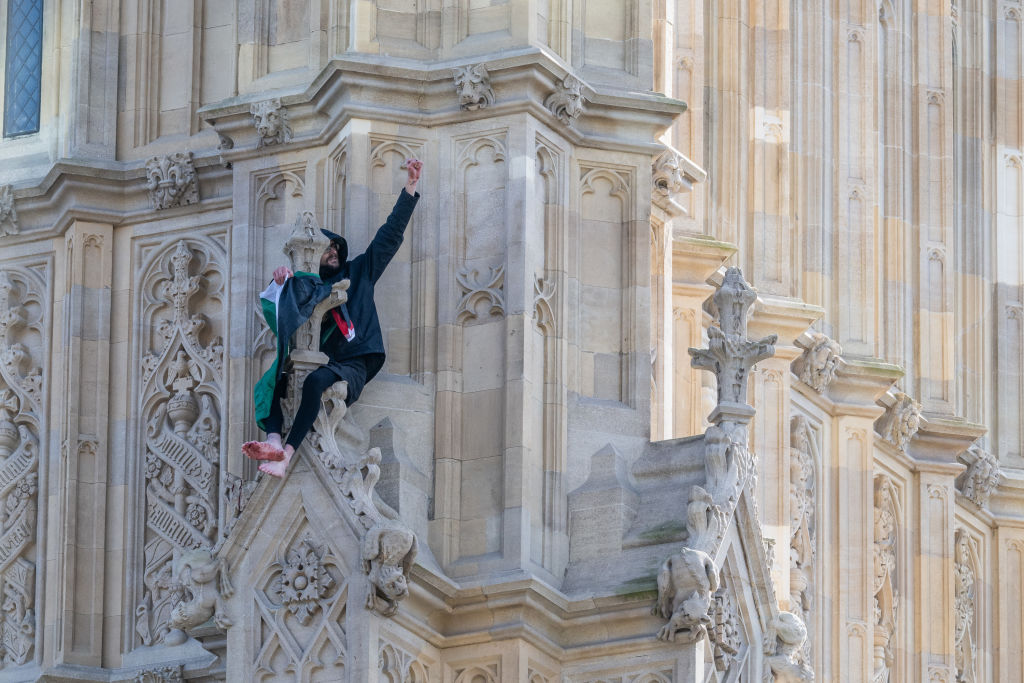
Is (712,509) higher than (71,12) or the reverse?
the reverse

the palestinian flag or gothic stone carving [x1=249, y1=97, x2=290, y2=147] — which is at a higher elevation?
gothic stone carving [x1=249, y1=97, x2=290, y2=147]

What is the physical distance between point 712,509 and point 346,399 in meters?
2.51

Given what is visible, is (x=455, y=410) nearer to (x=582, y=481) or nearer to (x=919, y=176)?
(x=582, y=481)

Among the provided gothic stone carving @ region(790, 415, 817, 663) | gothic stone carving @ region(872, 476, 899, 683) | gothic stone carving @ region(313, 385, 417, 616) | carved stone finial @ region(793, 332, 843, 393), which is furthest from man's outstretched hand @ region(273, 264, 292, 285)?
gothic stone carving @ region(872, 476, 899, 683)

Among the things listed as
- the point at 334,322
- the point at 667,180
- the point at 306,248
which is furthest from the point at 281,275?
the point at 667,180

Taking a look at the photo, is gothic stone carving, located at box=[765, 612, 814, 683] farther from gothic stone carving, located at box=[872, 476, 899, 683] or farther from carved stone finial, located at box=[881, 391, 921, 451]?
carved stone finial, located at box=[881, 391, 921, 451]

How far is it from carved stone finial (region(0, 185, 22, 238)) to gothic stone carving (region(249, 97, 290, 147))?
2.30 meters

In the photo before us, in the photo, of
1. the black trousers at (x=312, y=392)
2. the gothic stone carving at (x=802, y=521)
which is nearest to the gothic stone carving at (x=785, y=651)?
the black trousers at (x=312, y=392)

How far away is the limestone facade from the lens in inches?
1099

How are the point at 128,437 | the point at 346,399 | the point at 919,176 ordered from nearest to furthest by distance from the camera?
the point at 346,399 < the point at 128,437 < the point at 919,176

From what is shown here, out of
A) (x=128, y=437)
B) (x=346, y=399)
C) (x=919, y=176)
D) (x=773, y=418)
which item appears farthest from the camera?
(x=919, y=176)

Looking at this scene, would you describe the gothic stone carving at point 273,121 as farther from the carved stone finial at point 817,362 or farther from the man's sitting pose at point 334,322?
the carved stone finial at point 817,362

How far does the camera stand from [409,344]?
94.0 feet

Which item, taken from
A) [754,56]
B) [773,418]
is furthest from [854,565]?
[754,56]
